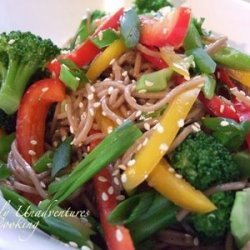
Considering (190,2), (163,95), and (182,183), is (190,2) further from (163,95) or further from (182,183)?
(182,183)

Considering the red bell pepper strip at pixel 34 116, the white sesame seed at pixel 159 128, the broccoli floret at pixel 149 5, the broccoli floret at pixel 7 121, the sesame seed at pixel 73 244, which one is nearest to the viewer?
the sesame seed at pixel 73 244

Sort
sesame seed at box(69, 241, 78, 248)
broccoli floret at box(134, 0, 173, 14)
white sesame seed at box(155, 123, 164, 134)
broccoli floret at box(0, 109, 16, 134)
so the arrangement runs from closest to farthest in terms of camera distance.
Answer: sesame seed at box(69, 241, 78, 248)
white sesame seed at box(155, 123, 164, 134)
broccoli floret at box(0, 109, 16, 134)
broccoli floret at box(134, 0, 173, 14)

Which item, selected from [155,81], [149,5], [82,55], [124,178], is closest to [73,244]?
[124,178]

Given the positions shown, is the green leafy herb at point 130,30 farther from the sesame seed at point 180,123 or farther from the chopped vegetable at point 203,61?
the sesame seed at point 180,123

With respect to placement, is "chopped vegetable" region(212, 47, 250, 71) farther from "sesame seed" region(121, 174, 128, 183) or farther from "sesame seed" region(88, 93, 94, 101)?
"sesame seed" region(121, 174, 128, 183)

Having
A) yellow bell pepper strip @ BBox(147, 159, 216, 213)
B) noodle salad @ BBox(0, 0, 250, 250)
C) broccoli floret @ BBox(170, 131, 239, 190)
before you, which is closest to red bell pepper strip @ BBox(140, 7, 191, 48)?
noodle salad @ BBox(0, 0, 250, 250)

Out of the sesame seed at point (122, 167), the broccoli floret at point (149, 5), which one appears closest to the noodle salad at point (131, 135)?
the sesame seed at point (122, 167)

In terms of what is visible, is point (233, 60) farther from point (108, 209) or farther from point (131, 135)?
point (108, 209)
